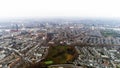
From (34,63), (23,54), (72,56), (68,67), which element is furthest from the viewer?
(23,54)

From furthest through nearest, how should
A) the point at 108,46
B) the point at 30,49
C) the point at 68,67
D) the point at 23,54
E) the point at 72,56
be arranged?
the point at 108,46 < the point at 30,49 < the point at 23,54 < the point at 72,56 < the point at 68,67

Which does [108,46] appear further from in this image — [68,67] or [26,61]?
[26,61]

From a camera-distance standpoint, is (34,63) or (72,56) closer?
(34,63)

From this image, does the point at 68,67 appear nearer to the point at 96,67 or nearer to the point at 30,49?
the point at 96,67

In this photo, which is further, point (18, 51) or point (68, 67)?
point (18, 51)

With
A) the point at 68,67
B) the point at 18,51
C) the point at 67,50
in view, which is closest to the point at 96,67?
the point at 68,67

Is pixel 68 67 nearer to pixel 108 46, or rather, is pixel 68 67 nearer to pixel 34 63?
pixel 34 63

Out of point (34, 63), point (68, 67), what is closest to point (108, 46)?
point (68, 67)

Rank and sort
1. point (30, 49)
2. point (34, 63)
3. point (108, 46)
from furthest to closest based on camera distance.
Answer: point (108, 46) → point (30, 49) → point (34, 63)

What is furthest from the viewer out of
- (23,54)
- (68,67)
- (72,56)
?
(23,54)
